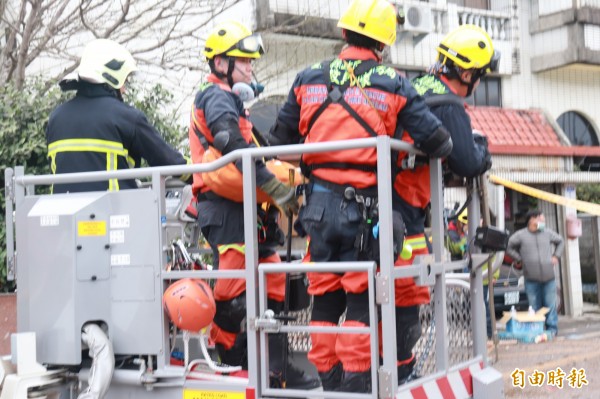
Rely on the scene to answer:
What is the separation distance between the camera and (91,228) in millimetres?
4852

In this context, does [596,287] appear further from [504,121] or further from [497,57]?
[497,57]

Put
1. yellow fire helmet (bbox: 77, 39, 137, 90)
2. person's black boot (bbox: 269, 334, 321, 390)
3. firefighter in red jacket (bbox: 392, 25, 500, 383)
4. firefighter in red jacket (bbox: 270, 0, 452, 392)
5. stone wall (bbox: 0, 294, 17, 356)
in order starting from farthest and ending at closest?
stone wall (bbox: 0, 294, 17, 356) → yellow fire helmet (bbox: 77, 39, 137, 90) → person's black boot (bbox: 269, 334, 321, 390) → firefighter in red jacket (bbox: 392, 25, 500, 383) → firefighter in red jacket (bbox: 270, 0, 452, 392)

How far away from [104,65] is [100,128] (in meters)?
0.39

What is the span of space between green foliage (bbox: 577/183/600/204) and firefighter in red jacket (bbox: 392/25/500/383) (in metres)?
13.0

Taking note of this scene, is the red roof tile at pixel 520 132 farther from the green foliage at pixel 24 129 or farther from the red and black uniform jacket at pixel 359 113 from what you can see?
the red and black uniform jacket at pixel 359 113

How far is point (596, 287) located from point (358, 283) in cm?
1472

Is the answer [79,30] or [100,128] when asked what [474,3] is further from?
[100,128]

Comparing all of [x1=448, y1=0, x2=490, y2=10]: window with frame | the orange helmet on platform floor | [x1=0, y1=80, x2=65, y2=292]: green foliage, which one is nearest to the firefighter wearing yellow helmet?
the orange helmet on platform floor

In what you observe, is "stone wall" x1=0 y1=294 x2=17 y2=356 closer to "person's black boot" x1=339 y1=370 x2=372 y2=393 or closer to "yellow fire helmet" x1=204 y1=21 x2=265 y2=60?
"yellow fire helmet" x1=204 y1=21 x2=265 y2=60

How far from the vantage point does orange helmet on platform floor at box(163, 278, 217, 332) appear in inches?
179

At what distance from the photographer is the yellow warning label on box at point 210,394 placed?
4473 millimetres

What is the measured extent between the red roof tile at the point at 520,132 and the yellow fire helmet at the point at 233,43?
10.8m

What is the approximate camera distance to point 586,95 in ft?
62.3

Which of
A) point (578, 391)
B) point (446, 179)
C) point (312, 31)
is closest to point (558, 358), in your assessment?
point (578, 391)
